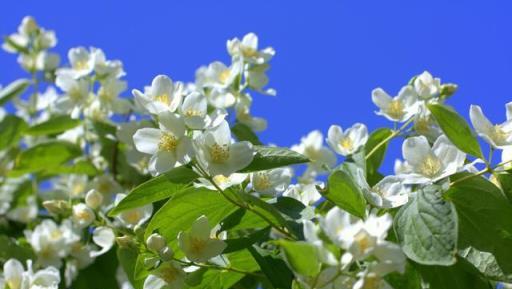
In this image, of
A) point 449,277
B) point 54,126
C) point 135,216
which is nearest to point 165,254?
point 135,216

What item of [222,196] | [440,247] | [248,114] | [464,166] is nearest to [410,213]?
[440,247]

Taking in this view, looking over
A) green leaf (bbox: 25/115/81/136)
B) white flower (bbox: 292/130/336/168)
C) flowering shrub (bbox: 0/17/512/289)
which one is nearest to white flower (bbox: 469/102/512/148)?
flowering shrub (bbox: 0/17/512/289)

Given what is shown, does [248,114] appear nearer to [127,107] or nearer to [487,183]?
[127,107]

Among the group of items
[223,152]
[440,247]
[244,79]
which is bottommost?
[440,247]

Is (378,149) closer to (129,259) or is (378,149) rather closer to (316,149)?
(316,149)

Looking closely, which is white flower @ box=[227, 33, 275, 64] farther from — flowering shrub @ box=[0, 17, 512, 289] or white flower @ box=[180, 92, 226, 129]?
white flower @ box=[180, 92, 226, 129]

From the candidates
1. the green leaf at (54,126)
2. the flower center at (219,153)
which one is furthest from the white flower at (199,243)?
the green leaf at (54,126)
